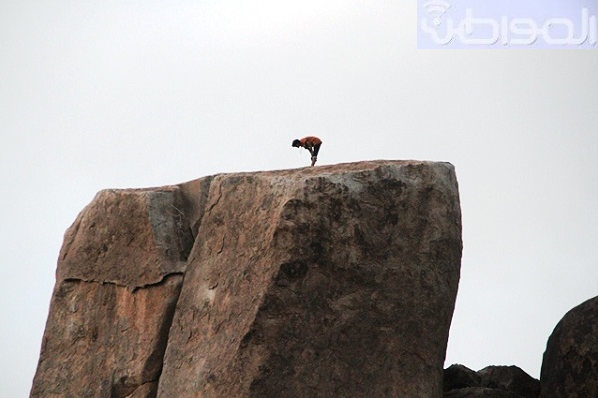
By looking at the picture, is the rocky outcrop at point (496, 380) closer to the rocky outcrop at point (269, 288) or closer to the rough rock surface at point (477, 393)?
the rough rock surface at point (477, 393)

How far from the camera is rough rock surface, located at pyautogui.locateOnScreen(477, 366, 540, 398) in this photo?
306 inches

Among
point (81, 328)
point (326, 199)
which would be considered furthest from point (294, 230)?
point (81, 328)

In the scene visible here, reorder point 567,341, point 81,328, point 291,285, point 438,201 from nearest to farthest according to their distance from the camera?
point 291,285 → point 438,201 → point 81,328 → point 567,341

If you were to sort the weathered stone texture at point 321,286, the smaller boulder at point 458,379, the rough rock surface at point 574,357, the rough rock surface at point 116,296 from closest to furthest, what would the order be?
1. the weathered stone texture at point 321,286
2. the rough rock surface at point 116,296
3. the rough rock surface at point 574,357
4. the smaller boulder at point 458,379

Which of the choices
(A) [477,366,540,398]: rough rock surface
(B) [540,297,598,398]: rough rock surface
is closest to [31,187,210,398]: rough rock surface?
(B) [540,297,598,398]: rough rock surface

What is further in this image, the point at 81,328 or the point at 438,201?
the point at 81,328

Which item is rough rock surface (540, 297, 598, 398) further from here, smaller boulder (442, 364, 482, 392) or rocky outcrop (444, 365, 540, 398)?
smaller boulder (442, 364, 482, 392)

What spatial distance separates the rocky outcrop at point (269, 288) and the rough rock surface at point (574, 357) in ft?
3.91

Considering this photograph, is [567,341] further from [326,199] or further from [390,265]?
[326,199]

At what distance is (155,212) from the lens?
6402 millimetres

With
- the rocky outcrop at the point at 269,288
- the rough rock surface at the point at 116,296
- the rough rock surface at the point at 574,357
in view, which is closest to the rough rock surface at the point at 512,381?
the rough rock surface at the point at 574,357

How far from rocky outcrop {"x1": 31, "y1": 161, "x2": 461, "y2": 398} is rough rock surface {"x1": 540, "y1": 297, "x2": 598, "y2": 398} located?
1192 millimetres

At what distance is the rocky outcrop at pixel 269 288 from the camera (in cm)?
567

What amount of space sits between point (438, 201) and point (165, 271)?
1537mm
